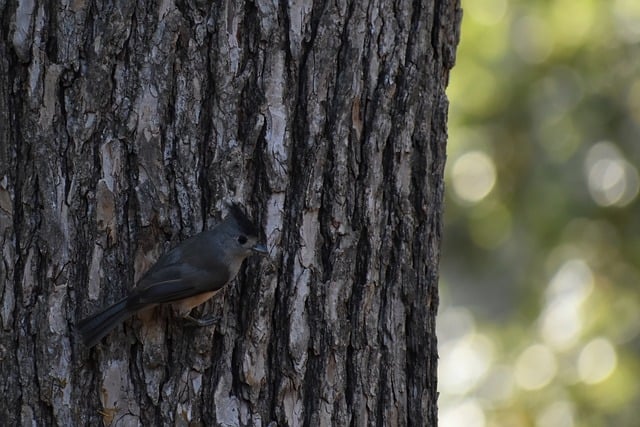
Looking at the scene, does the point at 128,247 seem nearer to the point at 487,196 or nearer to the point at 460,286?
the point at 487,196

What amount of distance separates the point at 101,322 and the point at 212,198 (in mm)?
456

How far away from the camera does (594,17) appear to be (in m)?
5.36

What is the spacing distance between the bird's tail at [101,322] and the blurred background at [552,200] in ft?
10.5

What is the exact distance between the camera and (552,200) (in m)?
5.45

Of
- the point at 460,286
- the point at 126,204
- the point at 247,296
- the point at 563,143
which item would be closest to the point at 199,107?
the point at 126,204

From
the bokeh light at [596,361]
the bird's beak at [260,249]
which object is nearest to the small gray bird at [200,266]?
the bird's beak at [260,249]

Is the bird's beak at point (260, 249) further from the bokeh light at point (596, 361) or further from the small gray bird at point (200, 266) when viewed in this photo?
the bokeh light at point (596, 361)

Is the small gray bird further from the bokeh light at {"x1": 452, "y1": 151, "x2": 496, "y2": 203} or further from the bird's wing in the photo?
the bokeh light at {"x1": 452, "y1": 151, "x2": 496, "y2": 203}

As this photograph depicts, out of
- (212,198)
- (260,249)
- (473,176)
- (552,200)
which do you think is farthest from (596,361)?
(212,198)

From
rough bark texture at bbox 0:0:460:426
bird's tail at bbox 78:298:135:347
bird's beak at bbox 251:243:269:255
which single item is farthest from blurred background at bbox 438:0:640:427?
bird's tail at bbox 78:298:135:347

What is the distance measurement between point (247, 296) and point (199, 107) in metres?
0.54

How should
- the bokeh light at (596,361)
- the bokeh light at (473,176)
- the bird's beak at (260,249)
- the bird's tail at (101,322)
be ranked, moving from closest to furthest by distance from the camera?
1. the bird's tail at (101,322)
2. the bird's beak at (260,249)
3. the bokeh light at (596,361)
4. the bokeh light at (473,176)

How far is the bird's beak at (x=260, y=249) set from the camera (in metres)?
2.74

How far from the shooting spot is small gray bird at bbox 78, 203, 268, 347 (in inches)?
104
